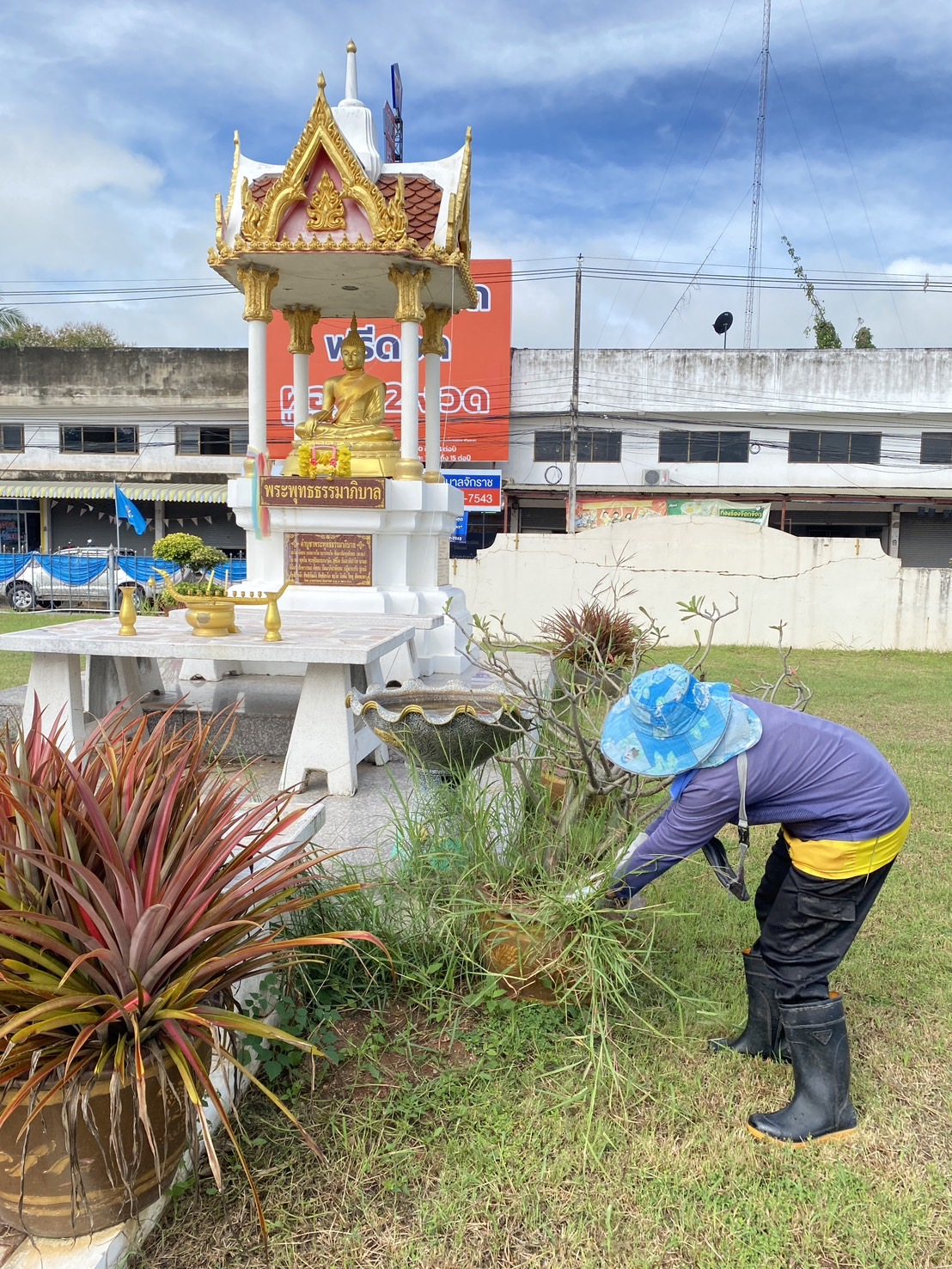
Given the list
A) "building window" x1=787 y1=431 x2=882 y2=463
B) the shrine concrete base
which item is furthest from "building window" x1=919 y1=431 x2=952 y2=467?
the shrine concrete base

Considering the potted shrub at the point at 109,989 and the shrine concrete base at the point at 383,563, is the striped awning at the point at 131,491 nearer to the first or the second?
the shrine concrete base at the point at 383,563

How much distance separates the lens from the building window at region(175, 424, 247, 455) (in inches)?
914

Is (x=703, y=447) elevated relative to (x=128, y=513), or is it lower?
elevated

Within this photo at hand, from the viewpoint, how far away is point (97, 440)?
928 inches

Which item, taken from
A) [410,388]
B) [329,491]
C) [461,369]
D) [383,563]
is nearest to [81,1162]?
[329,491]

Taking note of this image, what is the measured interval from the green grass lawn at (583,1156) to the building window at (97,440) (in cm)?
2314

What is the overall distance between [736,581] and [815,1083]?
493 inches

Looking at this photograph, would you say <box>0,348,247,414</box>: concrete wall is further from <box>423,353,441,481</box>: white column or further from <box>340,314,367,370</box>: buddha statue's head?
<box>340,314,367,370</box>: buddha statue's head

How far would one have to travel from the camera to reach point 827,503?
72.2 feet

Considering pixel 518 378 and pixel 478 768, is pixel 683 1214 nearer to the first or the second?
pixel 478 768

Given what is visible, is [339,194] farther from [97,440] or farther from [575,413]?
[97,440]

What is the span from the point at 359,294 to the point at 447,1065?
774 centimetres

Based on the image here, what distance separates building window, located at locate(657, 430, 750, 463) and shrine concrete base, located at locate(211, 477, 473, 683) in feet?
51.1

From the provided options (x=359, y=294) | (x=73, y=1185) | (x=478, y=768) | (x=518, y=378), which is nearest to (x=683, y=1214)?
(x=73, y=1185)
